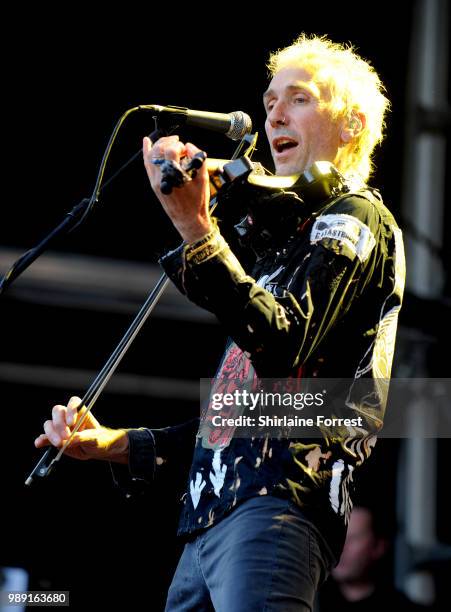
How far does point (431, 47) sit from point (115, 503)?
3457 millimetres

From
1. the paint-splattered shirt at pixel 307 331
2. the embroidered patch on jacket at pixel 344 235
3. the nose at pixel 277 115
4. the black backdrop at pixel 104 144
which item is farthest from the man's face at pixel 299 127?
the black backdrop at pixel 104 144

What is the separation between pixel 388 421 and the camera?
5.70m

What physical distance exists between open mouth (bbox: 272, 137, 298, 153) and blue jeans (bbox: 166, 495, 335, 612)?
2.88 ft

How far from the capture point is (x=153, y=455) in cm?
219

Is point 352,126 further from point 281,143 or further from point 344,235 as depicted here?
point 344,235

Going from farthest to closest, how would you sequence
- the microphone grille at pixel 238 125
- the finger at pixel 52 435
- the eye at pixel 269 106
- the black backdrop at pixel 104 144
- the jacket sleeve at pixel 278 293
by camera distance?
the black backdrop at pixel 104 144 < the eye at pixel 269 106 < the microphone grille at pixel 238 125 < the finger at pixel 52 435 < the jacket sleeve at pixel 278 293

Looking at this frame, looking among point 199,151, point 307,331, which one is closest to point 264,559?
point 307,331

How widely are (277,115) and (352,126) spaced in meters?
0.19

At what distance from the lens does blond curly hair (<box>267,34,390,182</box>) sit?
2.23 m

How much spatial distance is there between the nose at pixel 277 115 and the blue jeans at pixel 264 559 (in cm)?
95

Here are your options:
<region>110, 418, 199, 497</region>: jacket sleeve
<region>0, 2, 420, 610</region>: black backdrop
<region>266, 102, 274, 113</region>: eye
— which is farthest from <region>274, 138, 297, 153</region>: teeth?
<region>0, 2, 420, 610</region>: black backdrop

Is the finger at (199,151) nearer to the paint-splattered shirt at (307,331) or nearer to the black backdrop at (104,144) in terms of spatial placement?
the paint-splattered shirt at (307,331)

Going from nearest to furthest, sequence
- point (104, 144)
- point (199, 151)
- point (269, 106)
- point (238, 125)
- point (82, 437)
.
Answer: point (199, 151) < point (82, 437) < point (238, 125) < point (269, 106) < point (104, 144)

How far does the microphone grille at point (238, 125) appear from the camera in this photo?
2.16 m
